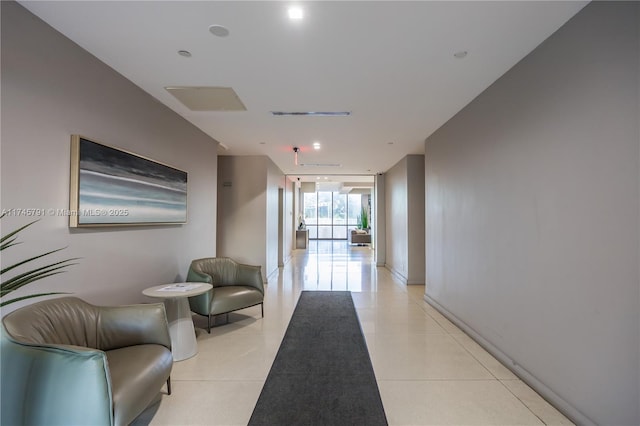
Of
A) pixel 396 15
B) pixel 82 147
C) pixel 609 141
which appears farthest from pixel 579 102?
pixel 82 147

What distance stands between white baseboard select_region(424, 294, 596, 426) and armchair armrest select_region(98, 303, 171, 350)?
3.02m

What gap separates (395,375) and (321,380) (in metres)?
0.69

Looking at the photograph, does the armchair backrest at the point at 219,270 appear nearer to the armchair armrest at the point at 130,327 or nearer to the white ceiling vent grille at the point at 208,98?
the armchair armrest at the point at 130,327

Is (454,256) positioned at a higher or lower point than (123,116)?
lower

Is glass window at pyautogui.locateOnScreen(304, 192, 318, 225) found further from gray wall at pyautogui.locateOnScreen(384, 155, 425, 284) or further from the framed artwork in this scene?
the framed artwork

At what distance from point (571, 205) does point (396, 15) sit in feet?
5.90

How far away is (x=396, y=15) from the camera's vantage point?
6.47 ft

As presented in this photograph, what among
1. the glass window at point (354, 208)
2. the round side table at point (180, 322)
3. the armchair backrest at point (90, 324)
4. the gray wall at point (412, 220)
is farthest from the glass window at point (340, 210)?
the armchair backrest at point (90, 324)

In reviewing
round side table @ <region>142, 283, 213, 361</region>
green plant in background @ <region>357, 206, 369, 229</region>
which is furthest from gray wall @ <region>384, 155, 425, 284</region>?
green plant in background @ <region>357, 206, 369, 229</region>

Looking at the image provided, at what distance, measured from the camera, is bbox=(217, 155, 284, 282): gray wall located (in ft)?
20.8

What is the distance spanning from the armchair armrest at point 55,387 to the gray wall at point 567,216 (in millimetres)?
2981

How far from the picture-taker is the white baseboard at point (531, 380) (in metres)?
2.03

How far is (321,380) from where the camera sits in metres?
2.61

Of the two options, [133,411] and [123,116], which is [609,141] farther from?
[123,116]
